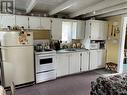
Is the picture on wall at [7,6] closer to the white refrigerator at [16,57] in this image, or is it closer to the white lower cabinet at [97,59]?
the white refrigerator at [16,57]

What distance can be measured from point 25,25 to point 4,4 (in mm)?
859

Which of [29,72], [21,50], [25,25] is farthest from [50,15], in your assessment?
[29,72]

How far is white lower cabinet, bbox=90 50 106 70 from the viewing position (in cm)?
513

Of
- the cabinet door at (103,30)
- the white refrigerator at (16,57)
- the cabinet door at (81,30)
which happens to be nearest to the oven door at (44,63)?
the white refrigerator at (16,57)

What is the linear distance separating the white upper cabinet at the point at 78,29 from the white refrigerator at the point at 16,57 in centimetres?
209

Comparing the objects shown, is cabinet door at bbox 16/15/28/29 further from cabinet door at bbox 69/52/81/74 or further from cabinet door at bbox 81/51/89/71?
cabinet door at bbox 81/51/89/71

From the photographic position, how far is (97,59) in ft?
17.4

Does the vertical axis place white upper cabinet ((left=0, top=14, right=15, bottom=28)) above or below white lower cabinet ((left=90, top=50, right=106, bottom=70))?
above

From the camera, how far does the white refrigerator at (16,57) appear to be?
10.8 ft

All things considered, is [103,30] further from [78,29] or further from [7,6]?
[7,6]

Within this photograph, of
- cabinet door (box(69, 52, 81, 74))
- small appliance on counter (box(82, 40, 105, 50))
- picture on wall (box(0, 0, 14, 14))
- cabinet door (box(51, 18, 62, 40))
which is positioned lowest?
cabinet door (box(69, 52, 81, 74))

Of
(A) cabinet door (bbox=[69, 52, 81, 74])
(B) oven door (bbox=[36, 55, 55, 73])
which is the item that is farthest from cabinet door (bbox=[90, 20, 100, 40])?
(B) oven door (bbox=[36, 55, 55, 73])

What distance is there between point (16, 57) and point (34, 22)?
1.38 metres

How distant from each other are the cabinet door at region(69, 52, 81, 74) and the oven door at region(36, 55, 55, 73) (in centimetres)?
78
